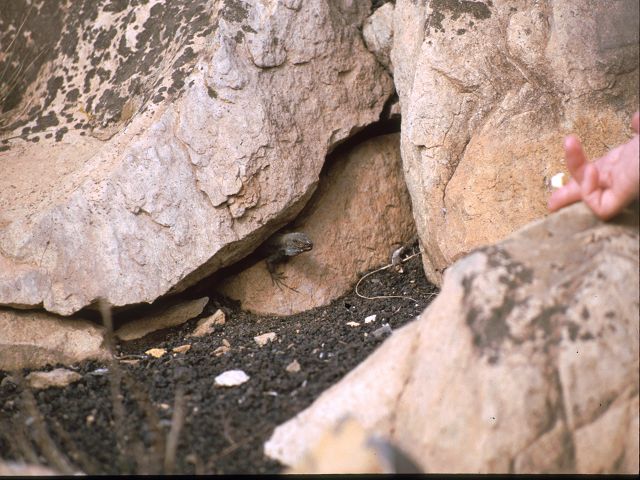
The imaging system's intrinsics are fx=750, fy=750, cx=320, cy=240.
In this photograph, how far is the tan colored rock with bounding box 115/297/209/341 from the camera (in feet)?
15.8

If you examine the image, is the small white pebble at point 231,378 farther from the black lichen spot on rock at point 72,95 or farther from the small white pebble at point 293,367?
the black lichen spot on rock at point 72,95

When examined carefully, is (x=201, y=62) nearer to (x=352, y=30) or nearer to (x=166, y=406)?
(x=352, y=30)

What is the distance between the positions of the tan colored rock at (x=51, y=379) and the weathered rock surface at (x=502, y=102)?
2.26 metres

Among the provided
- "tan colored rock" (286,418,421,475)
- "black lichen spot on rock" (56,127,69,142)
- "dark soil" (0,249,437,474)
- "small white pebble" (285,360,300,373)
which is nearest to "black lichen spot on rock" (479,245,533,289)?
"tan colored rock" (286,418,421,475)

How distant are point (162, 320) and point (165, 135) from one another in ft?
3.97

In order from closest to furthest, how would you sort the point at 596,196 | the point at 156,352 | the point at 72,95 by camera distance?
the point at 596,196, the point at 156,352, the point at 72,95

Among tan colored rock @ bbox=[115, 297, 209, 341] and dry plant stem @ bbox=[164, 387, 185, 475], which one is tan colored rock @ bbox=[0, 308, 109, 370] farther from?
dry plant stem @ bbox=[164, 387, 185, 475]

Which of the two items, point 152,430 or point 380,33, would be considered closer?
point 152,430

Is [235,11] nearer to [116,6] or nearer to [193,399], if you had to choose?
[116,6]

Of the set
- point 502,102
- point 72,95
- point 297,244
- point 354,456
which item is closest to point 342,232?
point 297,244

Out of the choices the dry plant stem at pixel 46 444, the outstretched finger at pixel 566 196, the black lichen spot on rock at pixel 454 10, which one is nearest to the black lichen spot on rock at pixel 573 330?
the outstretched finger at pixel 566 196

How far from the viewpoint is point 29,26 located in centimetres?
543

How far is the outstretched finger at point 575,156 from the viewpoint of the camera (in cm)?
314

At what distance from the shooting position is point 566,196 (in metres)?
3.26
